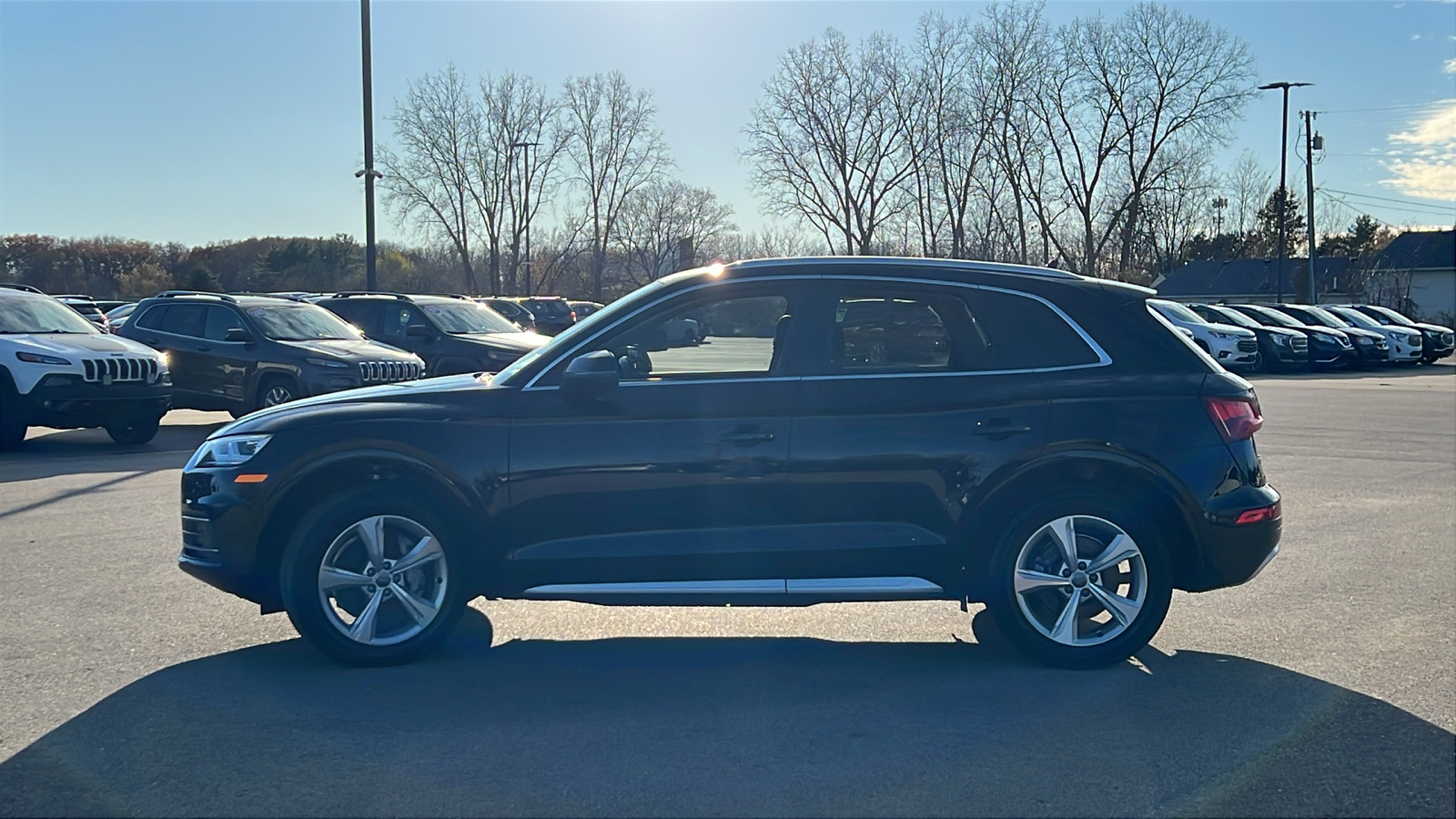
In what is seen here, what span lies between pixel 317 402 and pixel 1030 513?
321cm

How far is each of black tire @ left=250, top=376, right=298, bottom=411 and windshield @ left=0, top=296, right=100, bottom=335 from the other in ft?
6.25

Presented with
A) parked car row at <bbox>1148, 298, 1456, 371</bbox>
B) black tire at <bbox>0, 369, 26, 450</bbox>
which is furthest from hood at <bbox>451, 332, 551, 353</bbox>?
parked car row at <bbox>1148, 298, 1456, 371</bbox>

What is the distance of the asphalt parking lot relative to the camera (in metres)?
3.90

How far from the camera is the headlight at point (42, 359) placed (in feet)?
41.1

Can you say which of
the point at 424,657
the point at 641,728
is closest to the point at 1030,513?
the point at 641,728

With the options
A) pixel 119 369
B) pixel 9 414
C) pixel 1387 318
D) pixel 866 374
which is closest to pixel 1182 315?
pixel 1387 318

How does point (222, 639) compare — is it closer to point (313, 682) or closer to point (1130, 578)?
point (313, 682)

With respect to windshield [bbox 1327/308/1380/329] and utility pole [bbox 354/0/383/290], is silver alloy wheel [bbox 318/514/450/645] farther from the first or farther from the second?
windshield [bbox 1327/308/1380/329]

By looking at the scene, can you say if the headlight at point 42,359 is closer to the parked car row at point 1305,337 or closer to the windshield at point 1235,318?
the parked car row at point 1305,337

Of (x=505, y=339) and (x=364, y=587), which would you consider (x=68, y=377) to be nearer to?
(x=505, y=339)

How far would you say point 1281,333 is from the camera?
3161cm

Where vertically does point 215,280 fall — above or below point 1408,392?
above

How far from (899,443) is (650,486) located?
1.08 meters

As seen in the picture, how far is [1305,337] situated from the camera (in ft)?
105
